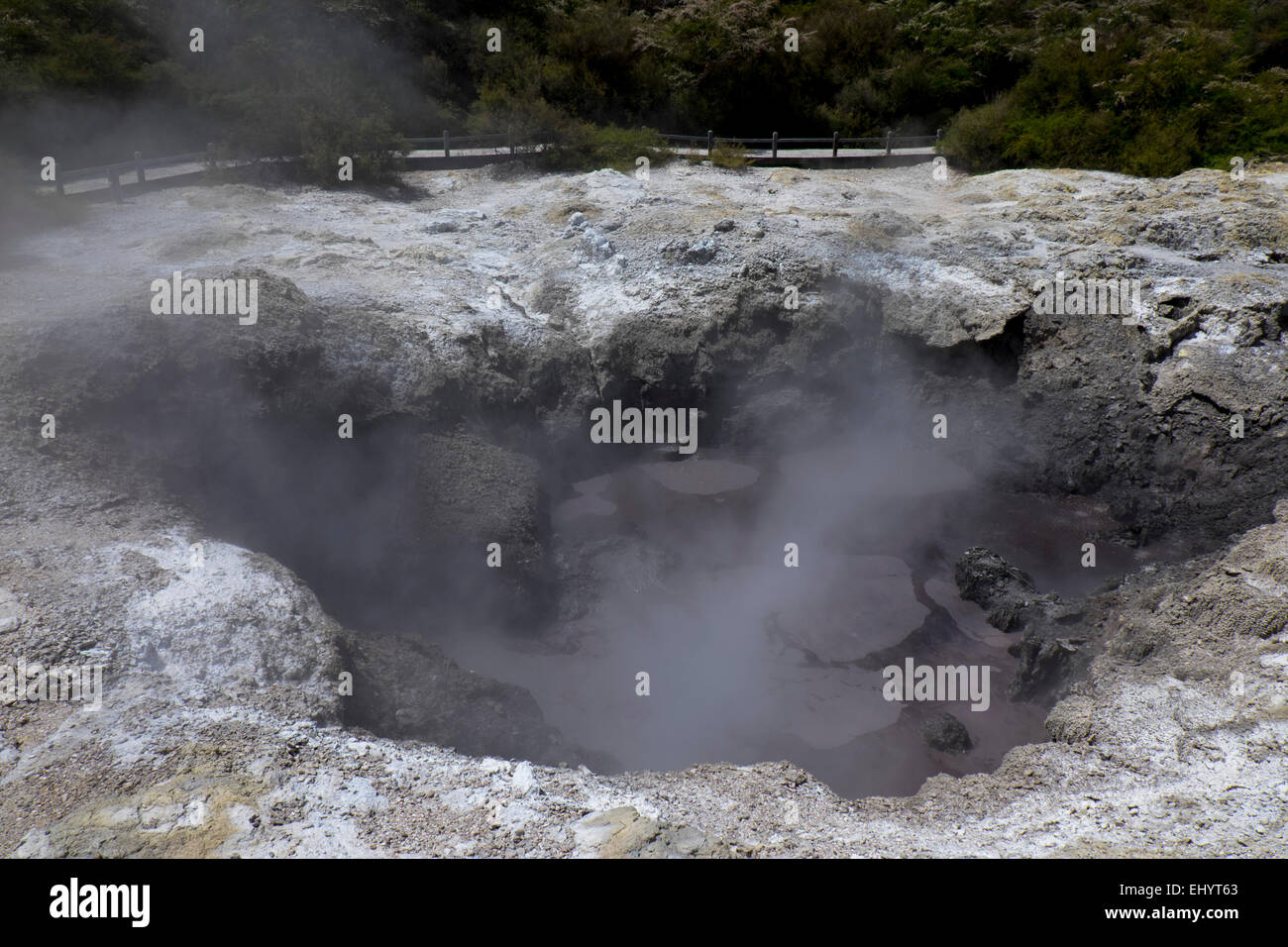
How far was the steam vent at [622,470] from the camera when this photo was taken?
5.40 metres

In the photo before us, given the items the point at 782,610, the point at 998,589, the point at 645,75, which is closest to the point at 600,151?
the point at 645,75

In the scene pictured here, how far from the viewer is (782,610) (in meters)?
9.22

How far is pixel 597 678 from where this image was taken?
8.27 meters

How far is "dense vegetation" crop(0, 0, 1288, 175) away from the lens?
15.7 metres

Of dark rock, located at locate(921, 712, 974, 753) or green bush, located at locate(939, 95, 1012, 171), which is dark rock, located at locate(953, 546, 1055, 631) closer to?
dark rock, located at locate(921, 712, 974, 753)

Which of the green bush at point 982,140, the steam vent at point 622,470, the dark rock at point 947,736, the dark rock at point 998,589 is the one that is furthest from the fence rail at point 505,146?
the dark rock at point 947,736

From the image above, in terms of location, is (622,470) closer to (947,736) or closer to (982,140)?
(947,736)

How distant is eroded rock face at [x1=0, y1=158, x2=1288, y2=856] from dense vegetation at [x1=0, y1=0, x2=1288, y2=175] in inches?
84.6

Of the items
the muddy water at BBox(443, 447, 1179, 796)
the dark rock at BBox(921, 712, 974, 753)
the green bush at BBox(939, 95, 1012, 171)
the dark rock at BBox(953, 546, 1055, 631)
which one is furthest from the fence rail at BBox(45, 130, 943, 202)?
the dark rock at BBox(921, 712, 974, 753)

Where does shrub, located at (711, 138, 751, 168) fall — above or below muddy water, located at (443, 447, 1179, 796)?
above

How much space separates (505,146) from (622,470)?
9.47 m

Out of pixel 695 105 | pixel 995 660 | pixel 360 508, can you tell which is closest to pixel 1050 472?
pixel 995 660

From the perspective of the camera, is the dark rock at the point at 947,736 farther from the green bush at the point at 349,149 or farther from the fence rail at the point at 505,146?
the fence rail at the point at 505,146
